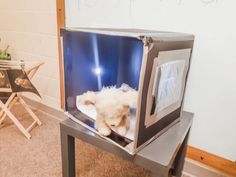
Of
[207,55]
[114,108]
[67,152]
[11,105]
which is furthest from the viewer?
[11,105]

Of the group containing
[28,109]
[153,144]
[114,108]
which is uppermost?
[114,108]

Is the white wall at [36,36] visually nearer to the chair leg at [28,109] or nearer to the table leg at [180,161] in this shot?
the chair leg at [28,109]

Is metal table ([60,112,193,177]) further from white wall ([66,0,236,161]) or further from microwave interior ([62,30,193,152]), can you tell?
white wall ([66,0,236,161])

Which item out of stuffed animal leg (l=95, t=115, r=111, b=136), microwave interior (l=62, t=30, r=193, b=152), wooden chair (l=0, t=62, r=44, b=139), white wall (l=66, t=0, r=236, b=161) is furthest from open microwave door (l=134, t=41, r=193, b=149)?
wooden chair (l=0, t=62, r=44, b=139)

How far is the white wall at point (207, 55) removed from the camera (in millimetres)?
979

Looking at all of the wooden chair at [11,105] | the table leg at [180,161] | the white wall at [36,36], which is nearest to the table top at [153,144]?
the table leg at [180,161]

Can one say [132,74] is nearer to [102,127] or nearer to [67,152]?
[102,127]

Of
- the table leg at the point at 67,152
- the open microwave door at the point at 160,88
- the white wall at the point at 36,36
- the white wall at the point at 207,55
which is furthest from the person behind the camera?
the white wall at the point at 36,36

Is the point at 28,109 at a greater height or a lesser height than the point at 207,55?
lesser

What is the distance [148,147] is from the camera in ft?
2.40

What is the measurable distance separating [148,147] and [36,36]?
1.50 metres

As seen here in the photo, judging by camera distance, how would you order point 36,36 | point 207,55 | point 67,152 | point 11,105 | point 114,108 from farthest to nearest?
point 36,36 → point 11,105 → point 207,55 → point 67,152 → point 114,108

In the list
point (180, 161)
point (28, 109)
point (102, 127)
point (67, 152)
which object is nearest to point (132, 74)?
point (102, 127)

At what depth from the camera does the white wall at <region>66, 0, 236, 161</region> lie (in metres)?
0.98
